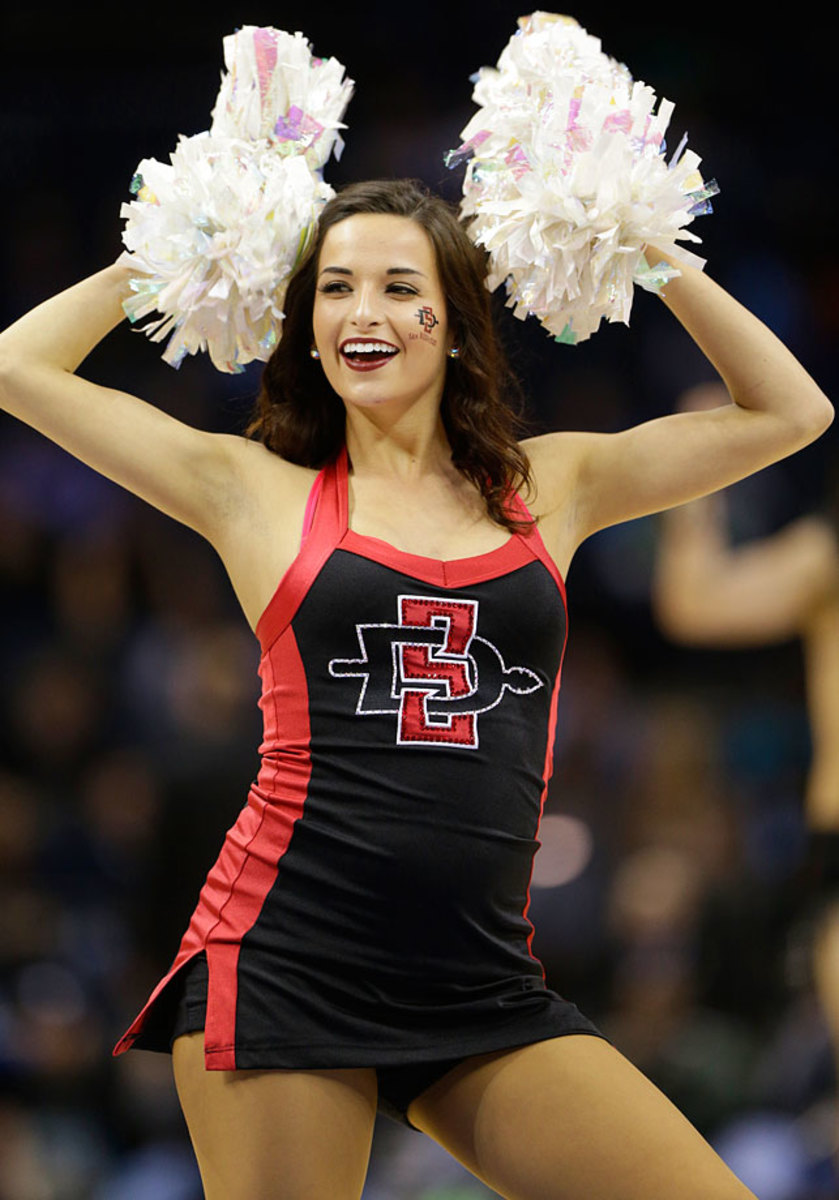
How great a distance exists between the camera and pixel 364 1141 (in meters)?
2.25

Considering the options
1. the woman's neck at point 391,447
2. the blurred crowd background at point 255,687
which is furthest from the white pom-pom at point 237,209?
the blurred crowd background at point 255,687

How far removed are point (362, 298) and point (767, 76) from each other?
3.86m

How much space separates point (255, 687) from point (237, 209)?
2977 millimetres

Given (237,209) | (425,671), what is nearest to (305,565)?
(425,671)

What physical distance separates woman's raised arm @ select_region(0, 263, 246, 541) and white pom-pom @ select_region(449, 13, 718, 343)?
0.55 meters

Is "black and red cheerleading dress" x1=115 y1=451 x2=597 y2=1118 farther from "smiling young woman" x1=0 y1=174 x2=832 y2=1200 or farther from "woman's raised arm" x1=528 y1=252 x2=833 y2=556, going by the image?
"woman's raised arm" x1=528 y1=252 x2=833 y2=556

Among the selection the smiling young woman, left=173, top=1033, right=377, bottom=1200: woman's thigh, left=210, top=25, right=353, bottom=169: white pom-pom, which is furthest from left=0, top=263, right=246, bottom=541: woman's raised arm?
left=173, top=1033, right=377, bottom=1200: woman's thigh

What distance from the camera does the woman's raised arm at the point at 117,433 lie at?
2.43 meters

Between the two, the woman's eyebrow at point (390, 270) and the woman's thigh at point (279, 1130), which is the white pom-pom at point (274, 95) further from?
the woman's thigh at point (279, 1130)

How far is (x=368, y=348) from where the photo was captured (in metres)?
2.49

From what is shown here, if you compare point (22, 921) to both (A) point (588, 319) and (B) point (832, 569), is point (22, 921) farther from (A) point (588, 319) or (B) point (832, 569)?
(A) point (588, 319)

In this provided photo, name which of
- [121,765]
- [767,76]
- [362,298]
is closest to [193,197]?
[362,298]

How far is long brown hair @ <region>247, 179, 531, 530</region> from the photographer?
258cm

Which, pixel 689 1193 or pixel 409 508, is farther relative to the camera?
pixel 409 508
